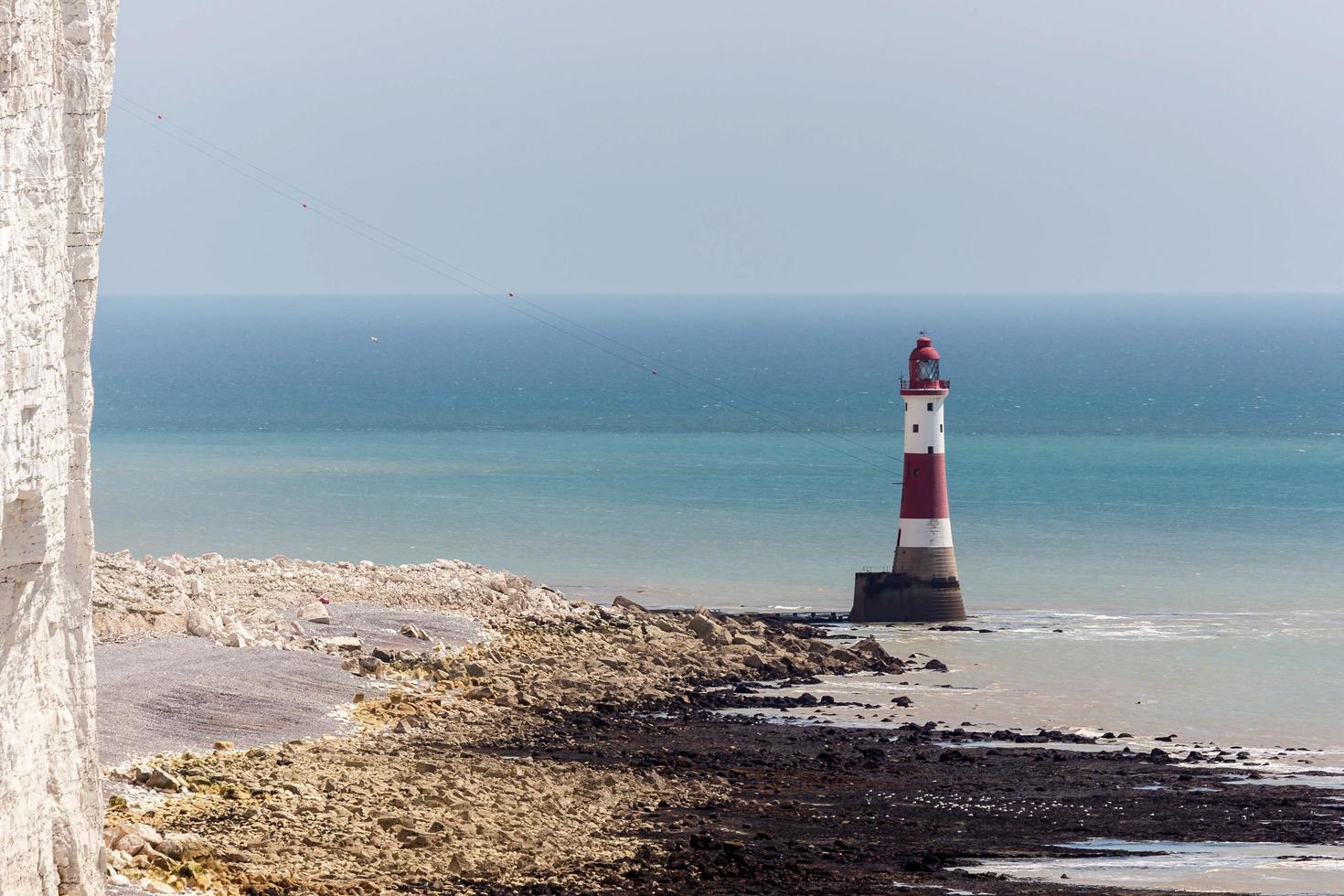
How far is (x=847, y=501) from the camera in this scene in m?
53.2

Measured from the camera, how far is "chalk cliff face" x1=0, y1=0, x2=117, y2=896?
352 inches

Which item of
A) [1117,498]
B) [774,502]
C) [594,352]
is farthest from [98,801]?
[594,352]

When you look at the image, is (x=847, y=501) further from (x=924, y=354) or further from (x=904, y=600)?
(x=904, y=600)

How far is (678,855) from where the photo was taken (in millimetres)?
14688

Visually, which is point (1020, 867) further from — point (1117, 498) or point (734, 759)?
point (1117, 498)

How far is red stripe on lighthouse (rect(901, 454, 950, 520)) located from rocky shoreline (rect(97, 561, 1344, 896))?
7.26 metres

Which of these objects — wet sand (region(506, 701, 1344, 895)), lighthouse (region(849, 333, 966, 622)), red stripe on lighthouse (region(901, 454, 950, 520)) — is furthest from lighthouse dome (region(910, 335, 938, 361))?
wet sand (region(506, 701, 1344, 895))

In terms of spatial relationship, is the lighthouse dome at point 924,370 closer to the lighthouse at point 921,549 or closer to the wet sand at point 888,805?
the lighthouse at point 921,549

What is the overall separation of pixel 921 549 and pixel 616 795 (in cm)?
1568

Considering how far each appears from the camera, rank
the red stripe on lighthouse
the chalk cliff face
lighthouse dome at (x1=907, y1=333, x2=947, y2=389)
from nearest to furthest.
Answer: the chalk cliff face → the red stripe on lighthouse → lighthouse dome at (x1=907, y1=333, x2=947, y2=389)

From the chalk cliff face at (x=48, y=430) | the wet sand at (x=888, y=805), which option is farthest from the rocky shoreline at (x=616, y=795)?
the chalk cliff face at (x=48, y=430)

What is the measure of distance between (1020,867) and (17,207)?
9.75 meters

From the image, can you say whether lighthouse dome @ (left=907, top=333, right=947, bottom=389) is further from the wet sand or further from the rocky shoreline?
the wet sand

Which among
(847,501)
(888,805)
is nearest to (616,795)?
(888,805)
